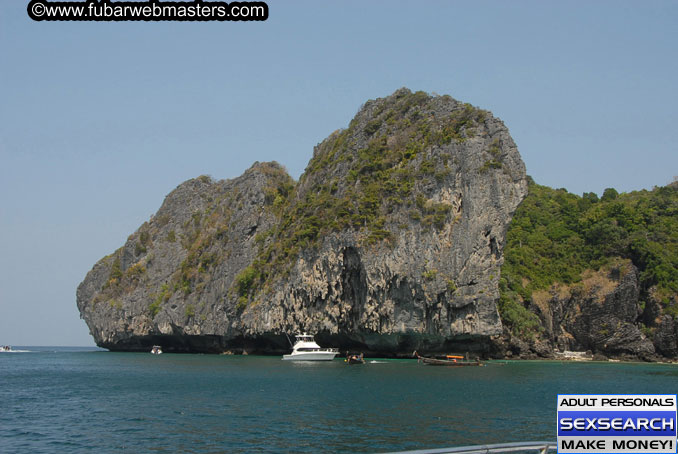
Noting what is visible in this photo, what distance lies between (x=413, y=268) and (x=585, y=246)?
1231 inches

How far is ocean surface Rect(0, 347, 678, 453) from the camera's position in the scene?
825 inches

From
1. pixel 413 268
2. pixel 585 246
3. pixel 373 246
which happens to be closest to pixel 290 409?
pixel 413 268

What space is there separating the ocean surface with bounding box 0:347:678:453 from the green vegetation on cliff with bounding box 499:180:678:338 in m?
25.6

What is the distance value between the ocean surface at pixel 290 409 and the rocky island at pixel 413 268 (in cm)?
1743

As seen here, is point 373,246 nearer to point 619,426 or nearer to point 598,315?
point 598,315

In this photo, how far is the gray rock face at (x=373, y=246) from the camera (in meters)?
63.7

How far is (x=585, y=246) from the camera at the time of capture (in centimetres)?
8181

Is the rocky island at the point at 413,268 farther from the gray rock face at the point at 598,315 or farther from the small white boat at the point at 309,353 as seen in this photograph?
the small white boat at the point at 309,353

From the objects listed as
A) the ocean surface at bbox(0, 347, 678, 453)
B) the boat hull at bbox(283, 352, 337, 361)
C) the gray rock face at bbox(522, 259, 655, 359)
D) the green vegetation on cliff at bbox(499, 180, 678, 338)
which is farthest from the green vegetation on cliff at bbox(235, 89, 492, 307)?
the ocean surface at bbox(0, 347, 678, 453)

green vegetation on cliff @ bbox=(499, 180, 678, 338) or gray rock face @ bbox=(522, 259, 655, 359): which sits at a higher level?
green vegetation on cliff @ bbox=(499, 180, 678, 338)

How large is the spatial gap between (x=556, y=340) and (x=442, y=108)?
→ 108 ft

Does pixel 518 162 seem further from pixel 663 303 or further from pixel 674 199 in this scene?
pixel 674 199

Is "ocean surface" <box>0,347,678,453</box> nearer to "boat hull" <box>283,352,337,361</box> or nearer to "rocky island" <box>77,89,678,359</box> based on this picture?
"boat hull" <box>283,352,337,361</box>

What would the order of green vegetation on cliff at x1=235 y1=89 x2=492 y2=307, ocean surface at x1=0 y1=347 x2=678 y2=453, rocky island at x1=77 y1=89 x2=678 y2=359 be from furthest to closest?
green vegetation on cliff at x1=235 y1=89 x2=492 y2=307
rocky island at x1=77 y1=89 x2=678 y2=359
ocean surface at x1=0 y1=347 x2=678 y2=453
